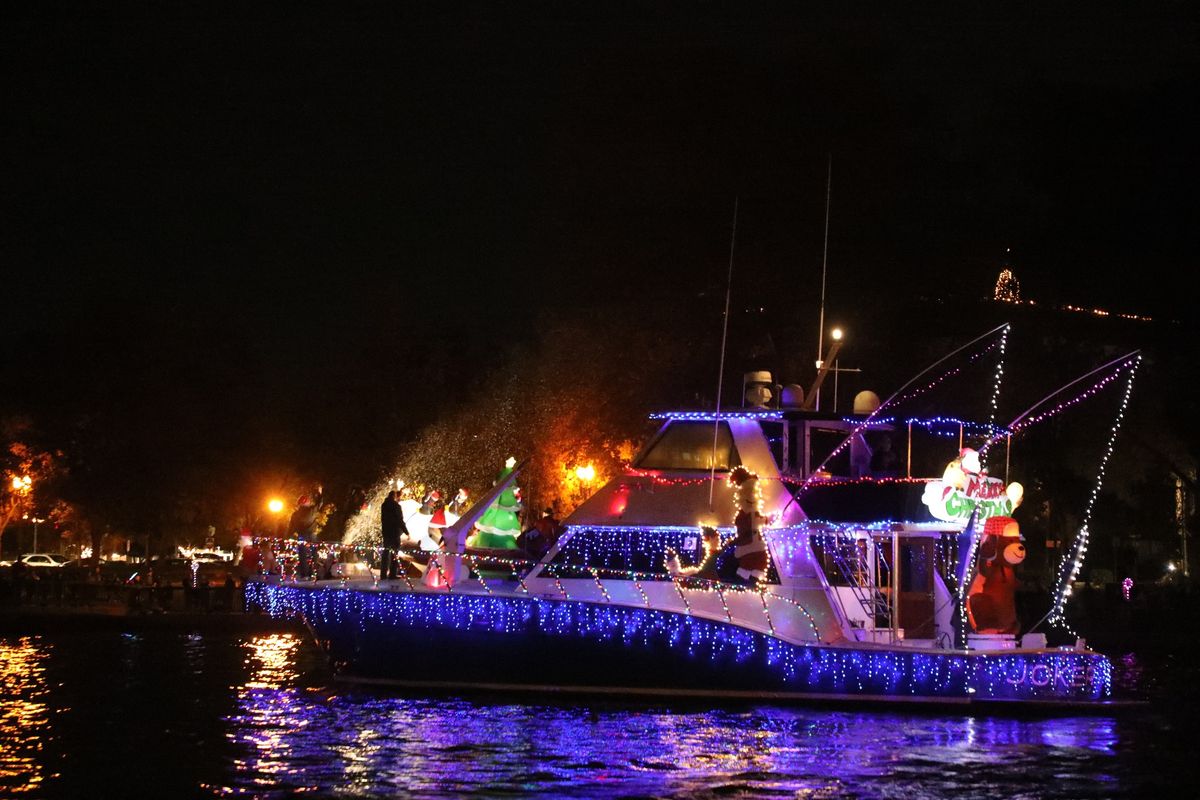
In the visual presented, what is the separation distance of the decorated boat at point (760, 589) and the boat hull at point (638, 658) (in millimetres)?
21

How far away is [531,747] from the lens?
13742mm

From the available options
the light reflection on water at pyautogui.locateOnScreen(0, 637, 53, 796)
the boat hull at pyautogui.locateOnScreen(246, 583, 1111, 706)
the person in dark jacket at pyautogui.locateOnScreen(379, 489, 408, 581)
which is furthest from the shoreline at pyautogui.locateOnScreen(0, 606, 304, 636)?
the boat hull at pyautogui.locateOnScreen(246, 583, 1111, 706)

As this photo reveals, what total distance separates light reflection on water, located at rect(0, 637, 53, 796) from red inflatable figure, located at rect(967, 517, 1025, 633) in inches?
389

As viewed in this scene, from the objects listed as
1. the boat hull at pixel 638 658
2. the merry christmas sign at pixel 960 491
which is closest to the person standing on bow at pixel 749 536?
the boat hull at pixel 638 658

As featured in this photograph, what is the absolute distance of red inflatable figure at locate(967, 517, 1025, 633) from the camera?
54.9ft

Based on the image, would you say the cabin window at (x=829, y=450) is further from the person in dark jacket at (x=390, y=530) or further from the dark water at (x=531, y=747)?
the person in dark jacket at (x=390, y=530)

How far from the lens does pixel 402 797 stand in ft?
37.8

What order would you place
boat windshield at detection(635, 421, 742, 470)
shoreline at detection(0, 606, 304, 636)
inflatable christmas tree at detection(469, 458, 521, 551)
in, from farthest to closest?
shoreline at detection(0, 606, 304, 636) → inflatable christmas tree at detection(469, 458, 521, 551) → boat windshield at detection(635, 421, 742, 470)

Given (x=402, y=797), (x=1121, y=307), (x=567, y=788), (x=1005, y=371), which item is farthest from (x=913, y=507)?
(x=1005, y=371)

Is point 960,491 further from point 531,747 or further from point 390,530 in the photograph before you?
point 390,530

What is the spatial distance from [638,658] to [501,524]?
318 cm

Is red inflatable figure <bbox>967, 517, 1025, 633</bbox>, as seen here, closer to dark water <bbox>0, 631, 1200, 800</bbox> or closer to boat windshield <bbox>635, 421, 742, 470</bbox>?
dark water <bbox>0, 631, 1200, 800</bbox>

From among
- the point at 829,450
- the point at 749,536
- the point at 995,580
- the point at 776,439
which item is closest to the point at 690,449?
the point at 776,439

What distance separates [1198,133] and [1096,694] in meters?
12.0
